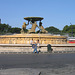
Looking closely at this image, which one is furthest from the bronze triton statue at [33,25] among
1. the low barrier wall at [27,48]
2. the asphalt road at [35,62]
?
the asphalt road at [35,62]

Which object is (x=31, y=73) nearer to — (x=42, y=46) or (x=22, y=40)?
(x=42, y=46)

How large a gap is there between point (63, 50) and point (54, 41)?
28.3ft

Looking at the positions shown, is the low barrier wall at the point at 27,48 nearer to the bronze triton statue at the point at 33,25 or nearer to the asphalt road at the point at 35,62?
the asphalt road at the point at 35,62

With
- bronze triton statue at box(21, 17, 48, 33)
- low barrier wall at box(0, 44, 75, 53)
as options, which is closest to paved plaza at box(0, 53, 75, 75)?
low barrier wall at box(0, 44, 75, 53)

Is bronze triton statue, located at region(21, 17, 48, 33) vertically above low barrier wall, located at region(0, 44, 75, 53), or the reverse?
bronze triton statue, located at region(21, 17, 48, 33)

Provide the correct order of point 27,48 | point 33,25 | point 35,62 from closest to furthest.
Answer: point 35,62 → point 27,48 → point 33,25

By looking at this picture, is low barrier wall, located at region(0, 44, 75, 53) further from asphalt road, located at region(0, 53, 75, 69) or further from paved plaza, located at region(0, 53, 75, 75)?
paved plaza, located at region(0, 53, 75, 75)

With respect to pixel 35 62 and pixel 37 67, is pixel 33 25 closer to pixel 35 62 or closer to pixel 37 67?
pixel 35 62

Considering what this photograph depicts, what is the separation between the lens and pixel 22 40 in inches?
1085

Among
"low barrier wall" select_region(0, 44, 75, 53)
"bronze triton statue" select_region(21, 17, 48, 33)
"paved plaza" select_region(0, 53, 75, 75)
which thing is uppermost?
"bronze triton statue" select_region(21, 17, 48, 33)

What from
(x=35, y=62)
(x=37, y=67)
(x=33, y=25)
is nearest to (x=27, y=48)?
(x=35, y=62)

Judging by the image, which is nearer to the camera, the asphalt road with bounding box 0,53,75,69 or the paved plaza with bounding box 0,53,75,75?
the paved plaza with bounding box 0,53,75,75

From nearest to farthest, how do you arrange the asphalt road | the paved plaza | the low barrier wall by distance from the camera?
1. the paved plaza
2. the asphalt road
3. the low barrier wall

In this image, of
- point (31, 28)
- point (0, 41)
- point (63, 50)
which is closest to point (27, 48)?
point (63, 50)
